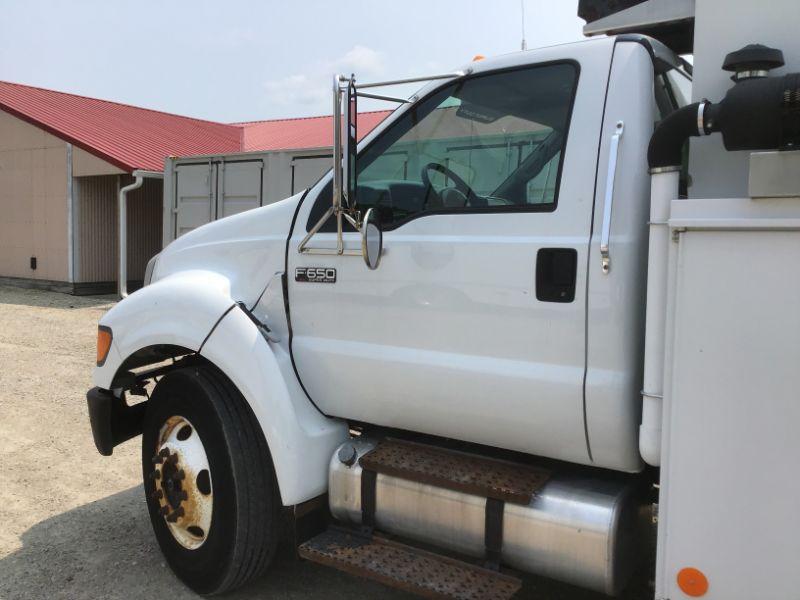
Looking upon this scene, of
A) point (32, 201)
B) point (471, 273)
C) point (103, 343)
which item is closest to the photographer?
point (471, 273)

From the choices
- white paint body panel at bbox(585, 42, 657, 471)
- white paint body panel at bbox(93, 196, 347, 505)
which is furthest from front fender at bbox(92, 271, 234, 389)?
white paint body panel at bbox(585, 42, 657, 471)

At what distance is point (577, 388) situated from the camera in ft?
8.44

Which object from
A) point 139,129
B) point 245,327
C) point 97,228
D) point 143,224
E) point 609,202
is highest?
point 139,129

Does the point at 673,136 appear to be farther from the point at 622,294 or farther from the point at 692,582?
the point at 692,582

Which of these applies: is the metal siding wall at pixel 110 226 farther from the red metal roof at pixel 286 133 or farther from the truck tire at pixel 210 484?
the truck tire at pixel 210 484

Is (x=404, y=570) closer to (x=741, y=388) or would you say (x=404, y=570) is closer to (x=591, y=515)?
(x=591, y=515)

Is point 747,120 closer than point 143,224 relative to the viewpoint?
Yes

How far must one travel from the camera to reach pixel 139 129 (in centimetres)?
1950

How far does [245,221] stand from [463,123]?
1.18m

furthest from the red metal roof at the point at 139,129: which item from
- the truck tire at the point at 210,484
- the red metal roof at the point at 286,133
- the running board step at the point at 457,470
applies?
the running board step at the point at 457,470

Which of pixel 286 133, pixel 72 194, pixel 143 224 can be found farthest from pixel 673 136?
pixel 286 133

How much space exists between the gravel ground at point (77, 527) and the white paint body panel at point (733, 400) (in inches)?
63.8

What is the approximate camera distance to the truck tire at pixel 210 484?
3.31 metres

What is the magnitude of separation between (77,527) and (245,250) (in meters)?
2.02
